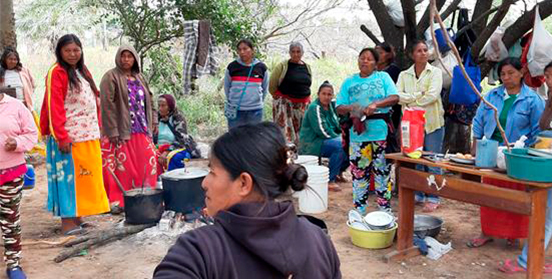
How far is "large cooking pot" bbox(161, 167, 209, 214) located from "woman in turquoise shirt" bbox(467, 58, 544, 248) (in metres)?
2.52

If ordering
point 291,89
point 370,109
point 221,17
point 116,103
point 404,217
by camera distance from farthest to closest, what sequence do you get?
point 221,17 < point 291,89 < point 116,103 < point 370,109 < point 404,217

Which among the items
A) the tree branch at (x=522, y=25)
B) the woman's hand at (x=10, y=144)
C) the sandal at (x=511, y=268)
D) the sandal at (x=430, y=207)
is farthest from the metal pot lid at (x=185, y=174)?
the tree branch at (x=522, y=25)

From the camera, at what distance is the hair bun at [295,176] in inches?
52.6

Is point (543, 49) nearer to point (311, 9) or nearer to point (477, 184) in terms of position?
point (477, 184)

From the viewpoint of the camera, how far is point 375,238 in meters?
4.46

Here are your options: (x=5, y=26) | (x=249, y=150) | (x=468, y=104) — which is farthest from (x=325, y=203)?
(x=5, y=26)

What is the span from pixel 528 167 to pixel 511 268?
1140 mm

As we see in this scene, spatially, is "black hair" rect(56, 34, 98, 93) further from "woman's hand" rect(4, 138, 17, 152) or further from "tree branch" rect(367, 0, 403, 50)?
"tree branch" rect(367, 0, 403, 50)

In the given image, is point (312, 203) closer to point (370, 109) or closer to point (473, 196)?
point (370, 109)

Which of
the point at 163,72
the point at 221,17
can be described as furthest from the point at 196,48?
the point at 163,72

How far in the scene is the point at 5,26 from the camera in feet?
24.0

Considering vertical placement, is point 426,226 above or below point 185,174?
below

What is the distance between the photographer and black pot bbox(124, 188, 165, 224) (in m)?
4.54

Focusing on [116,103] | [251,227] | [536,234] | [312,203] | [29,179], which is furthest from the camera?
[29,179]
